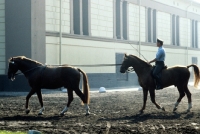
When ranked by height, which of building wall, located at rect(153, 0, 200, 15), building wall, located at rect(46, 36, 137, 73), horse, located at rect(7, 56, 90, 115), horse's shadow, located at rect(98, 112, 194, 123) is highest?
building wall, located at rect(153, 0, 200, 15)

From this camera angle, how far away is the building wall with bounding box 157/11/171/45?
45.6m

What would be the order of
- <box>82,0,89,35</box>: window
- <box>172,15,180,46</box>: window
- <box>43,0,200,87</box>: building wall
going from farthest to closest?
<box>172,15,180,46</box>: window
<box>82,0,89,35</box>: window
<box>43,0,200,87</box>: building wall

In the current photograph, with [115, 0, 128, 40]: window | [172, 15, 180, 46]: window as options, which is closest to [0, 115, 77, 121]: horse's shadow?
[115, 0, 128, 40]: window

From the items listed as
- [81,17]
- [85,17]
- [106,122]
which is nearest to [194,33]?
[85,17]

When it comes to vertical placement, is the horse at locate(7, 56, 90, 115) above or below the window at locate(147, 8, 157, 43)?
below

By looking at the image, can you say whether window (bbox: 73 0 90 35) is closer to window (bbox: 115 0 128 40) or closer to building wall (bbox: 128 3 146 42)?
window (bbox: 115 0 128 40)

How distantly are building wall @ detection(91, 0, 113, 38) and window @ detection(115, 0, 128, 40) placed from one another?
5.25 ft

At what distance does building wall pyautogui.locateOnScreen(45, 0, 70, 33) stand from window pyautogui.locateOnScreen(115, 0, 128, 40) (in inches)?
318

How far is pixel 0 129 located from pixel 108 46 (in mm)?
26022

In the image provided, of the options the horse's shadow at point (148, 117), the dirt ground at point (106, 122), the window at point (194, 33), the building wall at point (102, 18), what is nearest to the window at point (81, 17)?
the building wall at point (102, 18)

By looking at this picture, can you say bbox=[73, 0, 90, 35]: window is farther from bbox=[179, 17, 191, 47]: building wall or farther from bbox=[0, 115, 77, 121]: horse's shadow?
bbox=[179, 17, 191, 47]: building wall

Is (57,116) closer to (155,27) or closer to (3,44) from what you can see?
(3,44)

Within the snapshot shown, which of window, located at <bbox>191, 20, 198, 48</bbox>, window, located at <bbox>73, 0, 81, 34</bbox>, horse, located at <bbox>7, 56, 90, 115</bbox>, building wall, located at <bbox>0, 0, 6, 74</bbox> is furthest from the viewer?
window, located at <bbox>191, 20, 198, 48</bbox>

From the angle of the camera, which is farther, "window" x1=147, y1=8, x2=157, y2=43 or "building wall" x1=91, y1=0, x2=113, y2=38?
"window" x1=147, y1=8, x2=157, y2=43
